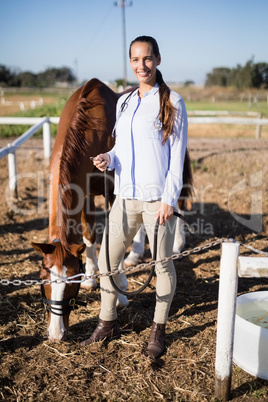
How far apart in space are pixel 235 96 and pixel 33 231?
3912cm

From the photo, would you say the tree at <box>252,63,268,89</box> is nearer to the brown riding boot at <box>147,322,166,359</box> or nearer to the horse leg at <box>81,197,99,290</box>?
the horse leg at <box>81,197,99,290</box>

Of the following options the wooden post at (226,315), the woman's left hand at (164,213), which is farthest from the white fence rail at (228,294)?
the woman's left hand at (164,213)

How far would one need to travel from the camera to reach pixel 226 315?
201 cm

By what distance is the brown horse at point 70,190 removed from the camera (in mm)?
2463

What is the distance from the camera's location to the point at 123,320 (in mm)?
3070

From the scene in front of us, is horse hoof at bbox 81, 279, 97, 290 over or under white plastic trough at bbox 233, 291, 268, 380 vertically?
under

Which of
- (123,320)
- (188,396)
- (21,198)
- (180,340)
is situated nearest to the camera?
(188,396)

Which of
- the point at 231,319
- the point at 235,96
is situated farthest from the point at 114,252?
the point at 235,96

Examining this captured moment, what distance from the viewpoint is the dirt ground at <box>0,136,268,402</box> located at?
223cm

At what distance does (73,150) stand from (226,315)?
1.55 m

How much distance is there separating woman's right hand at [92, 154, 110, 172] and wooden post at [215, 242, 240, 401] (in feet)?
2.88

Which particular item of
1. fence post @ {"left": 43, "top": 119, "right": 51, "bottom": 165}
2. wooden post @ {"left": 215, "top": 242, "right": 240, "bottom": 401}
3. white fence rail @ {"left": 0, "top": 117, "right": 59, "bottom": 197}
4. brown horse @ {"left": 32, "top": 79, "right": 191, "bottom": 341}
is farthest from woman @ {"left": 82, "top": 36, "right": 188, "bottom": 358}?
fence post @ {"left": 43, "top": 119, "right": 51, "bottom": 165}

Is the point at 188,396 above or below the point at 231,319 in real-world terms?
below

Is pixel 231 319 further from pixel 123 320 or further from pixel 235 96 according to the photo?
pixel 235 96
